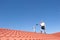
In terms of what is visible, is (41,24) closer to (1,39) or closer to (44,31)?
(44,31)

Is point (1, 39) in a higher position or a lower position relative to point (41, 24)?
lower

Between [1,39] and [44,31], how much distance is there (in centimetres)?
1364

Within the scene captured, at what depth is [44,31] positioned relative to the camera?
874 inches

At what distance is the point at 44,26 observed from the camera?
21281 mm

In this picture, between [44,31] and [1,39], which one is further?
[44,31]

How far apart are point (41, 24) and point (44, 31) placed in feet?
5.24

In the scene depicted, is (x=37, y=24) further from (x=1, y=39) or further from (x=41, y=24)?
(x=1, y=39)

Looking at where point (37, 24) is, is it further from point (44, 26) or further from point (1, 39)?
point (1, 39)

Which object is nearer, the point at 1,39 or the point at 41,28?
the point at 1,39

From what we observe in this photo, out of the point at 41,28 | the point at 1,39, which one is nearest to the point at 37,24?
the point at 41,28

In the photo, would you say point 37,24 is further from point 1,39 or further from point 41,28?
point 1,39

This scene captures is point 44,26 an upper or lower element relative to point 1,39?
upper

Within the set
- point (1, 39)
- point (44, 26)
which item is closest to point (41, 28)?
point (44, 26)

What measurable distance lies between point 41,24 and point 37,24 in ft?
2.64
